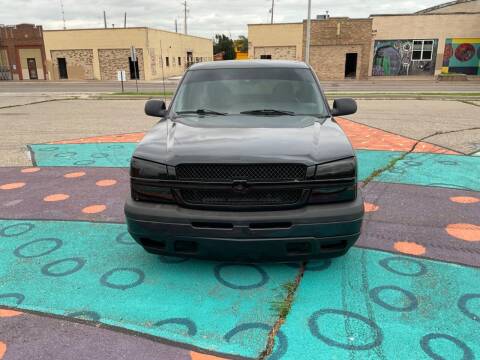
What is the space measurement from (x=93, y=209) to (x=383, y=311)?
11.8 feet

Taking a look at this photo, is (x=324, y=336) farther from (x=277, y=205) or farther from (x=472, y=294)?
(x=472, y=294)

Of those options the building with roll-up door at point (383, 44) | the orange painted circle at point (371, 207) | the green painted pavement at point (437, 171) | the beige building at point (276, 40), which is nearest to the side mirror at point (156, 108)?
the orange painted circle at point (371, 207)

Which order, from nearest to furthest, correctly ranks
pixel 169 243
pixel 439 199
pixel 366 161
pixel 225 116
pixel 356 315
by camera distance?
pixel 356 315, pixel 169 243, pixel 225 116, pixel 439 199, pixel 366 161

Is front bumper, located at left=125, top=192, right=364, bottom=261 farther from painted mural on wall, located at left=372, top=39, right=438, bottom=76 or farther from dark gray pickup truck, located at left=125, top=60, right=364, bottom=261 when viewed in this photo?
painted mural on wall, located at left=372, top=39, right=438, bottom=76

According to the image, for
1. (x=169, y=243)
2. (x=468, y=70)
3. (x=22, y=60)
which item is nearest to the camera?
(x=169, y=243)

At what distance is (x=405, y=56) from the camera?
41.7 meters

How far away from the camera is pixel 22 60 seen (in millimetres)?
49094

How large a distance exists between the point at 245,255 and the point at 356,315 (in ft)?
2.98

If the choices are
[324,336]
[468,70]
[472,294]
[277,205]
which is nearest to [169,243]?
[277,205]

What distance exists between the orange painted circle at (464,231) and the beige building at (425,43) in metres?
41.5

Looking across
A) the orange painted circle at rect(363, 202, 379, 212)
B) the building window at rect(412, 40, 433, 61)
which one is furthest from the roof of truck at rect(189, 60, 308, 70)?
the building window at rect(412, 40, 433, 61)

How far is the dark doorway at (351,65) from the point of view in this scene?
42.7 m

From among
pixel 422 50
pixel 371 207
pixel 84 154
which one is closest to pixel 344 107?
pixel 371 207

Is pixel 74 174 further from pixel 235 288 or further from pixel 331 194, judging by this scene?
pixel 331 194
